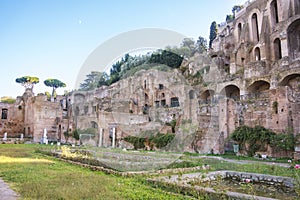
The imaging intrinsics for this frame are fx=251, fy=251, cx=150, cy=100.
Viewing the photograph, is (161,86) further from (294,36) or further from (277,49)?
(294,36)

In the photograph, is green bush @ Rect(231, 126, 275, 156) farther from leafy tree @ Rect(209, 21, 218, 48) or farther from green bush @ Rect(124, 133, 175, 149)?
leafy tree @ Rect(209, 21, 218, 48)

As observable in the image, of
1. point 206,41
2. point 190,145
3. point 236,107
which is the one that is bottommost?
point 190,145

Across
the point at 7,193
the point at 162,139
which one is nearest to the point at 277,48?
the point at 162,139

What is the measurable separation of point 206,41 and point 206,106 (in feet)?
136

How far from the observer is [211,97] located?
31.3 m

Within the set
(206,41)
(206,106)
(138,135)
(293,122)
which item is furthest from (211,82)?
(206,41)

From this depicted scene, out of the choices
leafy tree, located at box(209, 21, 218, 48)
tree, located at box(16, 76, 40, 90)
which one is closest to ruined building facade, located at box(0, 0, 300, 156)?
leafy tree, located at box(209, 21, 218, 48)

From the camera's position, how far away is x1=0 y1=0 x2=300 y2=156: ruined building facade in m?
19.1

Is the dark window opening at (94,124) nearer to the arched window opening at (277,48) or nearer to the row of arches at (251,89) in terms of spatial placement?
the row of arches at (251,89)

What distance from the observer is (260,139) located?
16.6 m

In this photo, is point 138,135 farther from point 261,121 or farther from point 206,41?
point 206,41

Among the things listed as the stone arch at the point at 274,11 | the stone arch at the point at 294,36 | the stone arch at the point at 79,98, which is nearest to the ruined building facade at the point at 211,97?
the stone arch at the point at 274,11

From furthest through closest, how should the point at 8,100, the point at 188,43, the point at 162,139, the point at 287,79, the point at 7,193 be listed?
the point at 8,100
the point at 188,43
the point at 287,79
the point at 162,139
the point at 7,193

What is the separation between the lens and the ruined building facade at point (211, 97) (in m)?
19.1
